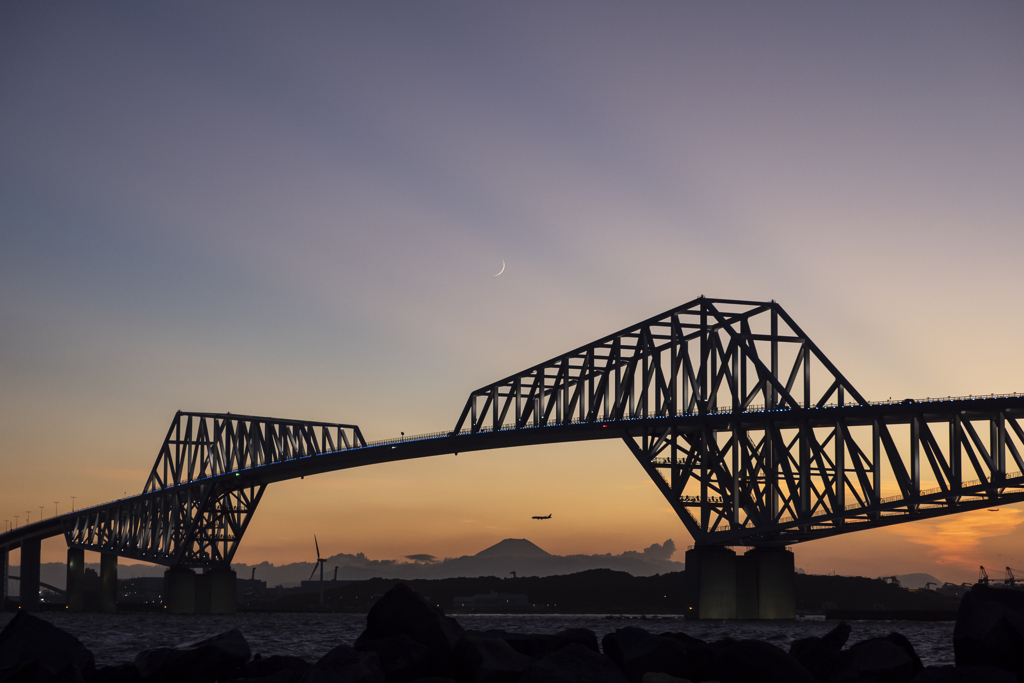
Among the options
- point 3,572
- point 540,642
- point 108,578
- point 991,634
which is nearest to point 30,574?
point 3,572

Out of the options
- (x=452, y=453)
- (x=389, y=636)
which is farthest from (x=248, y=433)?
(x=389, y=636)

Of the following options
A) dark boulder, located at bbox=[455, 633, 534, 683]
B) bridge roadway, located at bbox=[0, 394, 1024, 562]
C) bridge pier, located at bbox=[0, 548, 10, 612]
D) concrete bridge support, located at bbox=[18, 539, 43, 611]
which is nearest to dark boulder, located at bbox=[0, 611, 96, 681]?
dark boulder, located at bbox=[455, 633, 534, 683]

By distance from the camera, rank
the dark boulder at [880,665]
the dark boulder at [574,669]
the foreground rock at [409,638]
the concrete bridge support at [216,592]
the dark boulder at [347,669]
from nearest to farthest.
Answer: the dark boulder at [574,669] → the dark boulder at [347,669] → the foreground rock at [409,638] → the dark boulder at [880,665] → the concrete bridge support at [216,592]

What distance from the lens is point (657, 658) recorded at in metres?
20.8

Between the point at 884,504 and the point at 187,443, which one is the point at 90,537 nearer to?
the point at 187,443

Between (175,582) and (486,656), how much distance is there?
412 feet

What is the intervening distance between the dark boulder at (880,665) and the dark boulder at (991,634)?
1.29 m

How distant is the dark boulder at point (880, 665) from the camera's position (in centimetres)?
2083

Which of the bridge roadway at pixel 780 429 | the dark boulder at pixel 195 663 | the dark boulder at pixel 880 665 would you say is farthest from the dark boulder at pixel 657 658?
the bridge roadway at pixel 780 429

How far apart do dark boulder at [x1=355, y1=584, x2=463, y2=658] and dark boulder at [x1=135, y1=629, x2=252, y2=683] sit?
9.70ft

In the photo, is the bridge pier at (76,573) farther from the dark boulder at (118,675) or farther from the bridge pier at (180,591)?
the dark boulder at (118,675)

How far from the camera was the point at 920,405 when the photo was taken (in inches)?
2643

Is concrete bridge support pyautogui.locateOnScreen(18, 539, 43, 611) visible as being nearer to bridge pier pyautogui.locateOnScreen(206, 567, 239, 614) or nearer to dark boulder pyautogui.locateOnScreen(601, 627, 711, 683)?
bridge pier pyautogui.locateOnScreen(206, 567, 239, 614)

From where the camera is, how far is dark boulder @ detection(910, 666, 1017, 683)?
1714 centimetres
